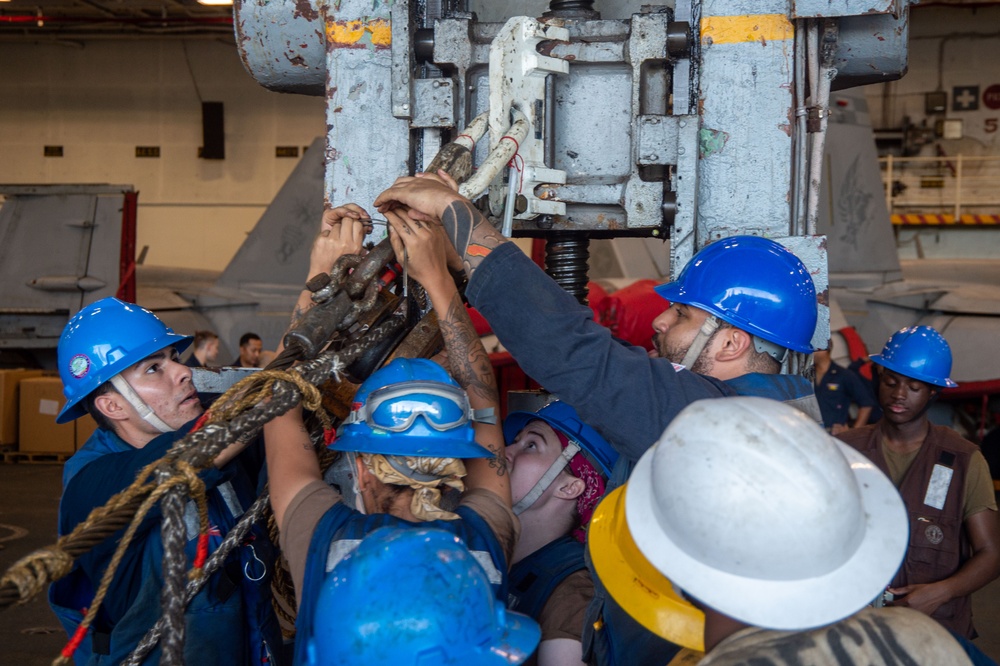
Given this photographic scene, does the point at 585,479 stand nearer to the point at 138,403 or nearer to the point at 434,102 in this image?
the point at 434,102

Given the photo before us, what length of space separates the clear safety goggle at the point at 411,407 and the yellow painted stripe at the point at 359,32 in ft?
3.24

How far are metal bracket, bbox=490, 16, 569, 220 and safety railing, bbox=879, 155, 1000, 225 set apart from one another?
14682mm

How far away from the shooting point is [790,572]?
1225 millimetres

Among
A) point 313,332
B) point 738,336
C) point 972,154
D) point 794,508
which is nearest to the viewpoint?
point 794,508

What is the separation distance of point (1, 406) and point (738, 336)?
1007 cm

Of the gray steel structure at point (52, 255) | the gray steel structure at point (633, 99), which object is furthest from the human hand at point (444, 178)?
the gray steel structure at point (52, 255)

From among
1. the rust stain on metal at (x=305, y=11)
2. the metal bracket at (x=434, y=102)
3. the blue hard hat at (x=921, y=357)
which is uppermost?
the rust stain on metal at (x=305, y=11)

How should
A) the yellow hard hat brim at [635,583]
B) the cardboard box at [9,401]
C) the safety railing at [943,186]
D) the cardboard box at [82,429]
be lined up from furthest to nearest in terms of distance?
1. the safety railing at [943,186]
2. the cardboard box at [82,429]
3. the cardboard box at [9,401]
4. the yellow hard hat brim at [635,583]

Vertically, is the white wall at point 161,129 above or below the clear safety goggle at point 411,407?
above

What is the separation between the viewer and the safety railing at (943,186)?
15.9 meters

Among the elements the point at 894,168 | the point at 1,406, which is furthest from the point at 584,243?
the point at 894,168

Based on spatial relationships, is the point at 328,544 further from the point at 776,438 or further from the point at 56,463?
the point at 56,463

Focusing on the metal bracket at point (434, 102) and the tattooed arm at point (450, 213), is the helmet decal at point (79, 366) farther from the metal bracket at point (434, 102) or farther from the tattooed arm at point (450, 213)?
the metal bracket at point (434, 102)

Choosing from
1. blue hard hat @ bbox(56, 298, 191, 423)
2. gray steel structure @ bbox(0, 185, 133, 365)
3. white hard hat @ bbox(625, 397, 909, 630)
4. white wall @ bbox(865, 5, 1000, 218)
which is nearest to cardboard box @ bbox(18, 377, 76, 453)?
gray steel structure @ bbox(0, 185, 133, 365)
